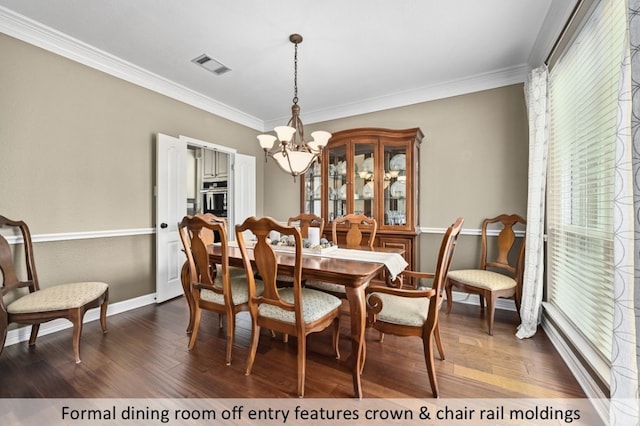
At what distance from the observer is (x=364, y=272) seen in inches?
65.7

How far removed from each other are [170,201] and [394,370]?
292 cm

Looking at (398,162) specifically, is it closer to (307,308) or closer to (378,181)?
(378,181)

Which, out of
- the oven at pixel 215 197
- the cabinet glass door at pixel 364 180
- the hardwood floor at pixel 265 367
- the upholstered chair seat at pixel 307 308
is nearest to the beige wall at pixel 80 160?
the hardwood floor at pixel 265 367

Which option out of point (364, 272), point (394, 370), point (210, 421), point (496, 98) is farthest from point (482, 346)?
point (496, 98)

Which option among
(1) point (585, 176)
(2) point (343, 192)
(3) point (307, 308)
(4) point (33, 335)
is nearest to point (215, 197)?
(2) point (343, 192)

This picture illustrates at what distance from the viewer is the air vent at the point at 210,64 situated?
2822 millimetres

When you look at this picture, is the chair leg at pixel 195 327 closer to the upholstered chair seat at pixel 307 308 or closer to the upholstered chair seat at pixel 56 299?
the upholstered chair seat at pixel 307 308

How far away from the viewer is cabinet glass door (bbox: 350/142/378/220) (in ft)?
11.4

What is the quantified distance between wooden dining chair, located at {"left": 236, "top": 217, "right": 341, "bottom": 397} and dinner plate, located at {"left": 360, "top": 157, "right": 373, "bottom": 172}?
6.51 ft

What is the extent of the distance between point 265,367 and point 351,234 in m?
1.63

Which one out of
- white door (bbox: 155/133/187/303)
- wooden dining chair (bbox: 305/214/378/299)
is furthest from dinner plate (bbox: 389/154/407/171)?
white door (bbox: 155/133/187/303)

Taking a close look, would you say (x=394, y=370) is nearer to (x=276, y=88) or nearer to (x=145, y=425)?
(x=145, y=425)

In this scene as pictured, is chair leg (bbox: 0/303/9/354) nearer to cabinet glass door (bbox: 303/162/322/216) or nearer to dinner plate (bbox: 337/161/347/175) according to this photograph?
cabinet glass door (bbox: 303/162/322/216)

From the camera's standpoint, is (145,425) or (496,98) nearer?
(145,425)
